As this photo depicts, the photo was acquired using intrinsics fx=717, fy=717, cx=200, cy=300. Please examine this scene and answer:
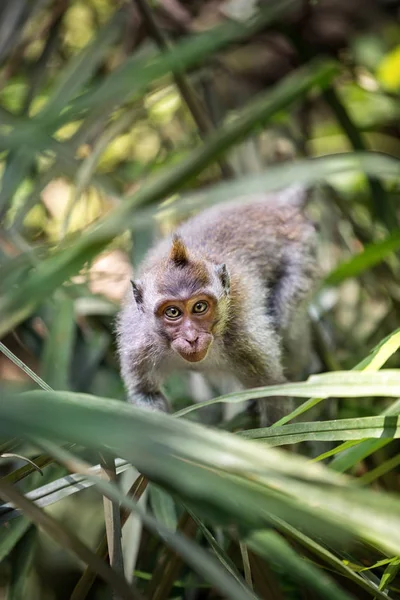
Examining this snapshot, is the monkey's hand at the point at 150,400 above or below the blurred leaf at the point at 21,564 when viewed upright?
above

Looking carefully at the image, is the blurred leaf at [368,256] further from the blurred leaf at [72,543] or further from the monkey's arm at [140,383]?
the blurred leaf at [72,543]

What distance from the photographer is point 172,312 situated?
3.32m

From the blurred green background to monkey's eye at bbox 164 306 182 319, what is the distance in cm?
44

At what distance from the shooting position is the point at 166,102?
20.7 feet

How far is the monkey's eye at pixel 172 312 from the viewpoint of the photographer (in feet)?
10.9

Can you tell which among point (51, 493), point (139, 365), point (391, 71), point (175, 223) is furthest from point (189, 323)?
point (391, 71)

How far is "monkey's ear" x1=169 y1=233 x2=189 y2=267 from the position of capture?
3.25 meters

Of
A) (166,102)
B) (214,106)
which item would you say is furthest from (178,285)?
(166,102)

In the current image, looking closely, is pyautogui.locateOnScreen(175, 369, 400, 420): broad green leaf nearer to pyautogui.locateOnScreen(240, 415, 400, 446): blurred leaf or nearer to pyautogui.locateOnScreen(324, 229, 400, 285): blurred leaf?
pyautogui.locateOnScreen(240, 415, 400, 446): blurred leaf

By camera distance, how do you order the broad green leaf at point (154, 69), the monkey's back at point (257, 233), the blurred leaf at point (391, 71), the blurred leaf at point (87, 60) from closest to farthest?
the broad green leaf at point (154, 69), the blurred leaf at point (87, 60), the monkey's back at point (257, 233), the blurred leaf at point (391, 71)

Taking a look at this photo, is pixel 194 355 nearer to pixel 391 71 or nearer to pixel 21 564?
pixel 21 564

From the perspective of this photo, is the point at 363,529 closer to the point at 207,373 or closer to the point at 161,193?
the point at 161,193

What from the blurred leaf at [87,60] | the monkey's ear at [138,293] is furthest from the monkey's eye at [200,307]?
the blurred leaf at [87,60]

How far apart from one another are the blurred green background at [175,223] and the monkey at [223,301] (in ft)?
0.88
